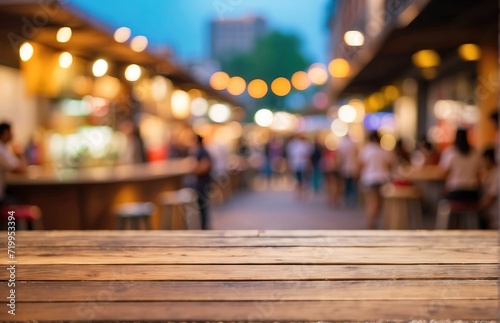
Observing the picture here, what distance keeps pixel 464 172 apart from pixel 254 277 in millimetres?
5508

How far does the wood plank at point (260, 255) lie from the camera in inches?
139

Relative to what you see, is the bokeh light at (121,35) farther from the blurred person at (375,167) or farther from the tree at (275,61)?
Answer: the tree at (275,61)

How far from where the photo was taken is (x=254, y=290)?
2998 millimetres

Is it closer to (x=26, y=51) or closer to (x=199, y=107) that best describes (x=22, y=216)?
(x=26, y=51)

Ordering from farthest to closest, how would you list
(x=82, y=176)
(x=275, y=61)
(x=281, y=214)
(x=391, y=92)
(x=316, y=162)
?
(x=275, y=61), (x=391, y=92), (x=316, y=162), (x=281, y=214), (x=82, y=176)

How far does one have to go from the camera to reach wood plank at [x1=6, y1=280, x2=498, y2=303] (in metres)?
2.89

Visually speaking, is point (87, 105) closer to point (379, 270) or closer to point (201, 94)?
point (201, 94)

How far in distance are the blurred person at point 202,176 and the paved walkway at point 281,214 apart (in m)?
1.48

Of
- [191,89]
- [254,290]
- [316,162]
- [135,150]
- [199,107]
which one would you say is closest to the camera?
[254,290]

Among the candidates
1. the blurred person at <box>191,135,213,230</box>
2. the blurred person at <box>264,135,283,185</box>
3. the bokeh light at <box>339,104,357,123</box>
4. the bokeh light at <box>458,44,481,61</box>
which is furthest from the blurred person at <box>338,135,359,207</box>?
the bokeh light at <box>339,104,357,123</box>

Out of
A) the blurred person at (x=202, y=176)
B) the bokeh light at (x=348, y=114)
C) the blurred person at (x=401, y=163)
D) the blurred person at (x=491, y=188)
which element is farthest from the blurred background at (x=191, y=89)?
the bokeh light at (x=348, y=114)

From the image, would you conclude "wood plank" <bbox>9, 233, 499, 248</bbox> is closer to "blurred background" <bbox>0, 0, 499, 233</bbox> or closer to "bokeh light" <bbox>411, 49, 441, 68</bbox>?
"blurred background" <bbox>0, 0, 499, 233</bbox>

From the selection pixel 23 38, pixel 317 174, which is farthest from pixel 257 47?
pixel 23 38

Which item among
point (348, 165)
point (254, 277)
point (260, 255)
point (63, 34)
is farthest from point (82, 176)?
point (348, 165)
